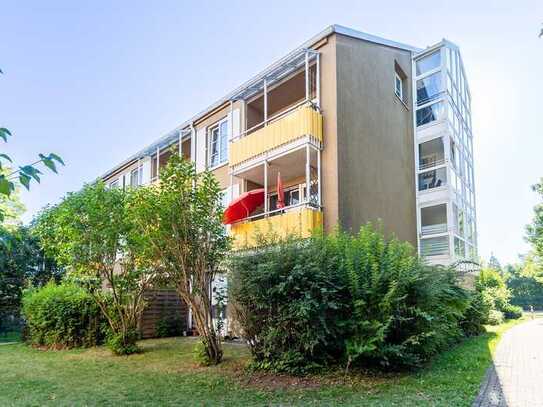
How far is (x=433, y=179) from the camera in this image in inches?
858

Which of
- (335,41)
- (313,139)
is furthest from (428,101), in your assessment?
(313,139)

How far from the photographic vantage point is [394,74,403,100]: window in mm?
21344

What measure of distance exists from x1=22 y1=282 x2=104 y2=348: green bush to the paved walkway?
14910mm

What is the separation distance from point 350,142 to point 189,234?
7679mm

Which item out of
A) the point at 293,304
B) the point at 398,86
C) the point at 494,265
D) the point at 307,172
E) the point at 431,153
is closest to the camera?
the point at 293,304

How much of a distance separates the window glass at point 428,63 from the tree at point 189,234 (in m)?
15.1

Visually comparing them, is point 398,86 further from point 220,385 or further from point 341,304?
point 220,385

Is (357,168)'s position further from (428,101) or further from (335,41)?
(428,101)

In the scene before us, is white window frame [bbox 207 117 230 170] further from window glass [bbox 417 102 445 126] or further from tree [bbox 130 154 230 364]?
window glass [bbox 417 102 445 126]

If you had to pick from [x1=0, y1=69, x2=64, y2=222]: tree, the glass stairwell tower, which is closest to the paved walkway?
the glass stairwell tower

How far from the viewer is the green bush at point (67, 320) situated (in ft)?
58.6

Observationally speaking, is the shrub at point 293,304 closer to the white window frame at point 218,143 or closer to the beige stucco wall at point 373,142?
the beige stucco wall at point 373,142

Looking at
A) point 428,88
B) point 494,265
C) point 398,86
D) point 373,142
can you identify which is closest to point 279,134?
point 373,142

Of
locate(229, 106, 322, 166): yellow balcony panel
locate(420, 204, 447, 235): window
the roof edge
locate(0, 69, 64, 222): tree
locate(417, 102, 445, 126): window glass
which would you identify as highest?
the roof edge
